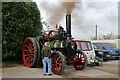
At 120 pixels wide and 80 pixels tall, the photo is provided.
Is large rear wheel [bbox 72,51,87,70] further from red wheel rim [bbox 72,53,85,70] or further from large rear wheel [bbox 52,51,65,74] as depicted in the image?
large rear wheel [bbox 52,51,65,74]

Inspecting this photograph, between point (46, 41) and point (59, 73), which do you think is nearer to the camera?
point (59, 73)

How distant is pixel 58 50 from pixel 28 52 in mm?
1992

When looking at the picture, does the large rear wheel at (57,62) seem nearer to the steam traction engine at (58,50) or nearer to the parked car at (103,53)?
the steam traction engine at (58,50)

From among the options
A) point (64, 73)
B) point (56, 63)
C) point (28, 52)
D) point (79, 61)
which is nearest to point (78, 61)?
point (79, 61)

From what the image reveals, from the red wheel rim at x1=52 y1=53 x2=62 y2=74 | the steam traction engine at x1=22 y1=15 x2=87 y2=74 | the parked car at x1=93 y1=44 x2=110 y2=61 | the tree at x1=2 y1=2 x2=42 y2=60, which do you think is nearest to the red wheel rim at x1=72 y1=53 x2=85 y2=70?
the steam traction engine at x1=22 y1=15 x2=87 y2=74

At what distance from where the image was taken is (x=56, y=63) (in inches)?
417

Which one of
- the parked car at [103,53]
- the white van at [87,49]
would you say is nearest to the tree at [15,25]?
the white van at [87,49]

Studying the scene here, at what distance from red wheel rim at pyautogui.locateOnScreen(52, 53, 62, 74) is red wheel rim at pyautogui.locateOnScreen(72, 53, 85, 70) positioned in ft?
5.13

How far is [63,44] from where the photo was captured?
1112 cm

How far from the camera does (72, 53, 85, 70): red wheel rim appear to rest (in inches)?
467

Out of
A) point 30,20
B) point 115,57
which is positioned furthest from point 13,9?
point 115,57

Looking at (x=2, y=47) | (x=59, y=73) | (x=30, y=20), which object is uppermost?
(x=30, y=20)

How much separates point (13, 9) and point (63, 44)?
3.75 m

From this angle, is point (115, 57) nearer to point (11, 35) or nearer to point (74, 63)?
point (74, 63)
